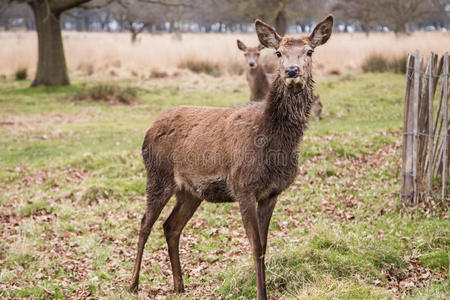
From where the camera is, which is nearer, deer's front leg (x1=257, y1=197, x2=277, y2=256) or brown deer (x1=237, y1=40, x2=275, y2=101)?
deer's front leg (x1=257, y1=197, x2=277, y2=256)

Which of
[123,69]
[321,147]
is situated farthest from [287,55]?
[123,69]

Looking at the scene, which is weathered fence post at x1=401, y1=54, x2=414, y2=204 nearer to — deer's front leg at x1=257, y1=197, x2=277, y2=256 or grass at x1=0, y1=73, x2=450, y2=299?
grass at x1=0, y1=73, x2=450, y2=299

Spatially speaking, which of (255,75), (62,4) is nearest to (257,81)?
(255,75)

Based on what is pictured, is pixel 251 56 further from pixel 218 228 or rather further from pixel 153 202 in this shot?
pixel 153 202

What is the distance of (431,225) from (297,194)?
96.6 inches

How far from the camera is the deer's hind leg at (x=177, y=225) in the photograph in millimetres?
5457

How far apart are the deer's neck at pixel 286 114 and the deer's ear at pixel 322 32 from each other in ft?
1.49

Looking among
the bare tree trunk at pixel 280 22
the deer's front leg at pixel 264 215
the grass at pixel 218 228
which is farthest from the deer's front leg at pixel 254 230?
the bare tree trunk at pixel 280 22

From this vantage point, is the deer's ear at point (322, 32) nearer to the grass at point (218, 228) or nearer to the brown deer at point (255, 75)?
the grass at point (218, 228)

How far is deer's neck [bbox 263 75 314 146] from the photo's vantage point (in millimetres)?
4559

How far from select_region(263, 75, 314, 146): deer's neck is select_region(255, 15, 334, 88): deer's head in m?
0.14

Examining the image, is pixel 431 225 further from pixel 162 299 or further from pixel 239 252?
pixel 162 299

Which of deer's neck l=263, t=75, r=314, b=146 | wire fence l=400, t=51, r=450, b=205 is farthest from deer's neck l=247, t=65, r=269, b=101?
deer's neck l=263, t=75, r=314, b=146

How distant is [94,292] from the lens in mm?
5543
